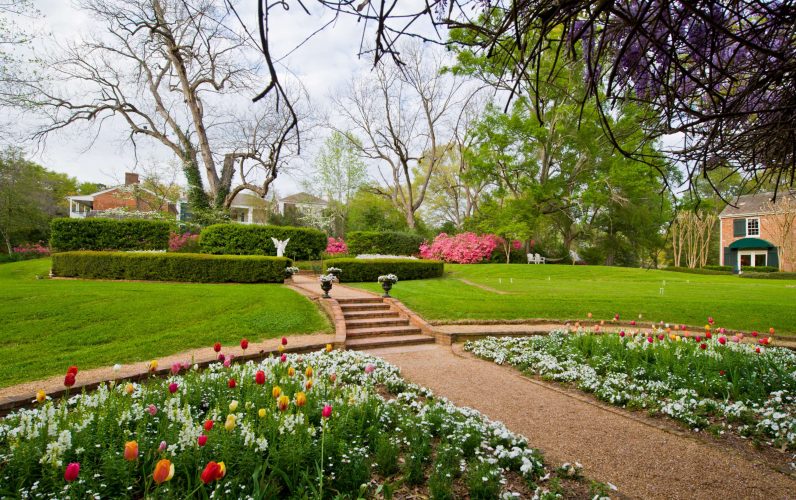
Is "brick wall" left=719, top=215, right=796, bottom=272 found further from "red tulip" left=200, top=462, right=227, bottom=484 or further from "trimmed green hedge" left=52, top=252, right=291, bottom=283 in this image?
"red tulip" left=200, top=462, right=227, bottom=484

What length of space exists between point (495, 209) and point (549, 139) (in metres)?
5.26

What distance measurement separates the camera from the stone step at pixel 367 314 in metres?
8.98

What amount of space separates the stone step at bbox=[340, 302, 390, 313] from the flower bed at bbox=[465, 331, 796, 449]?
3.44 meters

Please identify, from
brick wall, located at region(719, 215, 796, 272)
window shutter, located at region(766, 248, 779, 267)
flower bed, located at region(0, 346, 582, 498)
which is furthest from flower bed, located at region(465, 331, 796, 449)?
window shutter, located at region(766, 248, 779, 267)

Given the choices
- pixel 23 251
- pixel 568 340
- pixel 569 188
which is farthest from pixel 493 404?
pixel 23 251

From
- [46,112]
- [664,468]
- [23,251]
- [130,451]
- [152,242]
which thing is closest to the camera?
[130,451]

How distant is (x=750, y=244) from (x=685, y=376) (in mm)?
31504

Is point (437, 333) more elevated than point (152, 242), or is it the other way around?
point (152, 242)

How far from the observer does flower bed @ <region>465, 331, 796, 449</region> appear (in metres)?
3.91

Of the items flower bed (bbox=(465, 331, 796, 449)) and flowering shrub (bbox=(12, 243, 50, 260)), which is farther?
flowering shrub (bbox=(12, 243, 50, 260))

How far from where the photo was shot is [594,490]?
269 centimetres

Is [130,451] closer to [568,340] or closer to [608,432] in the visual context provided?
[608,432]

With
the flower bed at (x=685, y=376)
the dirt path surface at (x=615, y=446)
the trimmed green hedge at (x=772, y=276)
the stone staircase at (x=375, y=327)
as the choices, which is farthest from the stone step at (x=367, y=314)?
the trimmed green hedge at (x=772, y=276)

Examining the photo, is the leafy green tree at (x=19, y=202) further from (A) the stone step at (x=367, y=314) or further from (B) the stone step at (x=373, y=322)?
(B) the stone step at (x=373, y=322)
